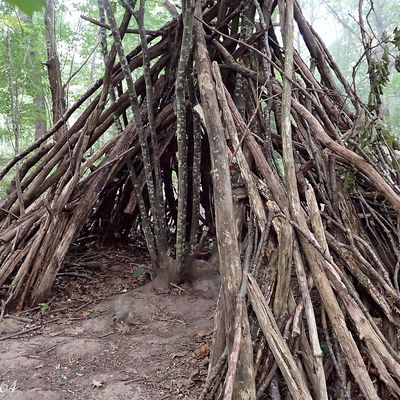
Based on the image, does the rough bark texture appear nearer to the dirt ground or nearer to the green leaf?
the dirt ground

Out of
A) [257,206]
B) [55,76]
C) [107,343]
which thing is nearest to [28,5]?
[257,206]

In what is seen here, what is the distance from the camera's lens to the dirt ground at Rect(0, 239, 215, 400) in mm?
2068

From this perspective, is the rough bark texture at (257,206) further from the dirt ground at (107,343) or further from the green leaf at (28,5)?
the green leaf at (28,5)

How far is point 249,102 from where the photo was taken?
305cm

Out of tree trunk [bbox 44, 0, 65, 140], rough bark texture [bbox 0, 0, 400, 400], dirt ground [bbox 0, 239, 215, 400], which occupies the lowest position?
dirt ground [bbox 0, 239, 215, 400]

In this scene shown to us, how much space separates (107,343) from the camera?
2514 mm

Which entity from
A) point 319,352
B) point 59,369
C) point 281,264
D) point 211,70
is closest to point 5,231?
point 59,369

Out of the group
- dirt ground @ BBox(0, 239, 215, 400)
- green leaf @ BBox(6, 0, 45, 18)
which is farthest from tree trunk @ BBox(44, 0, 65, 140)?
green leaf @ BBox(6, 0, 45, 18)

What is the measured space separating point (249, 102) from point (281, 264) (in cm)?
152

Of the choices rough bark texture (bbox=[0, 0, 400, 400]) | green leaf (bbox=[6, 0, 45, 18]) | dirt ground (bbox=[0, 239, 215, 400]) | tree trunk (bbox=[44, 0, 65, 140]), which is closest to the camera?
green leaf (bbox=[6, 0, 45, 18])

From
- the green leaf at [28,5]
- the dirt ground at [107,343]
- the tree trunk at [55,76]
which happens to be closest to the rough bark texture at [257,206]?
the dirt ground at [107,343]

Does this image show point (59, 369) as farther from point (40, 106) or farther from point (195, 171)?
point (40, 106)

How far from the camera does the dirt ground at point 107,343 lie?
2.07m

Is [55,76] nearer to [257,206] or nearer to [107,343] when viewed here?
[107,343]
